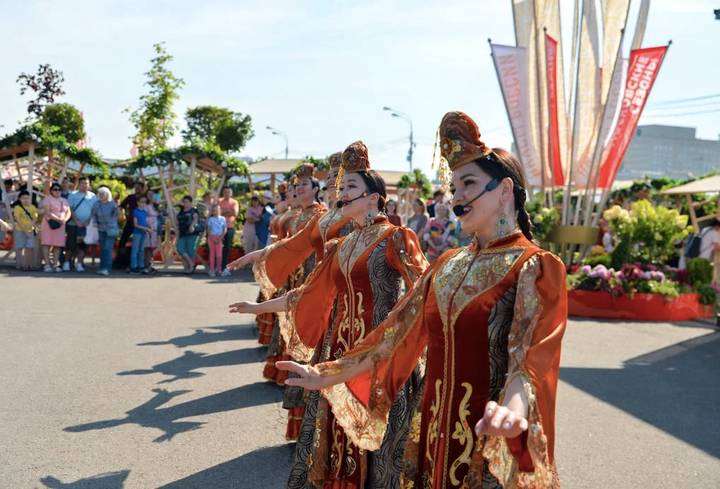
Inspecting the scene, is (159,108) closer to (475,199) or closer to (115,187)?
(115,187)

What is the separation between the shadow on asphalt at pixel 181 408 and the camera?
5.88m

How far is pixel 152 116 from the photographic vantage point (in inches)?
1302

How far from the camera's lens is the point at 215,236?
17.6 m

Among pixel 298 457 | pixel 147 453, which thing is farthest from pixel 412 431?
pixel 147 453

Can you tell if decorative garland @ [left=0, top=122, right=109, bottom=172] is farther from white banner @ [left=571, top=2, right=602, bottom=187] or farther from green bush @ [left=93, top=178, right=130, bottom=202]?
white banner @ [left=571, top=2, right=602, bottom=187]

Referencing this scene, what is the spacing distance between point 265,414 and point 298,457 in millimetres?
2187

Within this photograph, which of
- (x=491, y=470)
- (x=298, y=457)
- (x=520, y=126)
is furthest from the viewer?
(x=520, y=126)

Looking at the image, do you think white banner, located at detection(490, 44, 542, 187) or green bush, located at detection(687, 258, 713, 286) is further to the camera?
white banner, located at detection(490, 44, 542, 187)

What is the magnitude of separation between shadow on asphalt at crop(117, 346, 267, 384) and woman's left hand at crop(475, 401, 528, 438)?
5.56 metres

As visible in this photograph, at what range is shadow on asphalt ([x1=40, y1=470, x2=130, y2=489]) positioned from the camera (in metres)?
4.58

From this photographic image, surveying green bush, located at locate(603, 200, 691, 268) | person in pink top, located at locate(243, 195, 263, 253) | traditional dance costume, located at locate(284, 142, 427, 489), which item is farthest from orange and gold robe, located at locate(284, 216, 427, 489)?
person in pink top, located at locate(243, 195, 263, 253)

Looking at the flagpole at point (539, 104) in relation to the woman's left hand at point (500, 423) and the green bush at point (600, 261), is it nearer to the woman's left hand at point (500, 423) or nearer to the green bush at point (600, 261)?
the green bush at point (600, 261)

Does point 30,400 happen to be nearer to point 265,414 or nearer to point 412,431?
point 265,414

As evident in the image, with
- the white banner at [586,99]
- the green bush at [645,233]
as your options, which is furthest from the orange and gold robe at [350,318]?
the white banner at [586,99]
